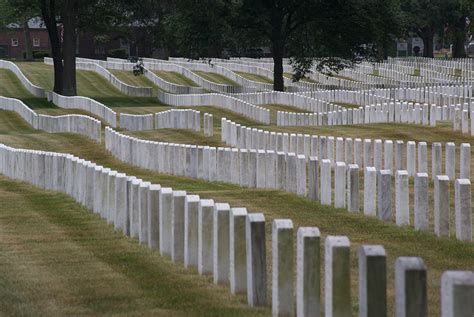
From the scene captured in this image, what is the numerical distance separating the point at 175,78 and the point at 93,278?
73975 millimetres

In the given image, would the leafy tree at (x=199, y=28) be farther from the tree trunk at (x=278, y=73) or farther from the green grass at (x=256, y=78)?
the green grass at (x=256, y=78)

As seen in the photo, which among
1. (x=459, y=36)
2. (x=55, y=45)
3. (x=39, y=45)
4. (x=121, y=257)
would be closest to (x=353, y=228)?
(x=121, y=257)

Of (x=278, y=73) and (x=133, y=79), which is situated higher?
(x=278, y=73)

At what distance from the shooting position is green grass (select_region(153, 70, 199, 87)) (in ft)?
270

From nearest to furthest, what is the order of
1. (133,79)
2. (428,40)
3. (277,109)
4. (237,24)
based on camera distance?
1. (277,109)
2. (237,24)
3. (133,79)
4. (428,40)

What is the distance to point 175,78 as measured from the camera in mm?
85125

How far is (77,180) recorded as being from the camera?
19359mm

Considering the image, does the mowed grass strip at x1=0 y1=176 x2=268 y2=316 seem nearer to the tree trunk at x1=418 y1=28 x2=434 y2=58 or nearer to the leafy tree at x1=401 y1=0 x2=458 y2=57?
the leafy tree at x1=401 y1=0 x2=458 y2=57

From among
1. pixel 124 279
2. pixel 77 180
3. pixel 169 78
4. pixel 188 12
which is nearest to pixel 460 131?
pixel 77 180

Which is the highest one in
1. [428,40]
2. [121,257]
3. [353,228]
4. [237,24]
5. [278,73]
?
[237,24]

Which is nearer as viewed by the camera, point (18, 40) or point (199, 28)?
point (199, 28)

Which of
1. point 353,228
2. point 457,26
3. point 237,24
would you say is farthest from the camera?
point 457,26

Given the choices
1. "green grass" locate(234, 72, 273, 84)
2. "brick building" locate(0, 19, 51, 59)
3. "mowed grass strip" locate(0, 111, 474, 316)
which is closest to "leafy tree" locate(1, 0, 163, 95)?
"green grass" locate(234, 72, 273, 84)

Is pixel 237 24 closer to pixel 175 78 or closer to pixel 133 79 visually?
pixel 133 79
